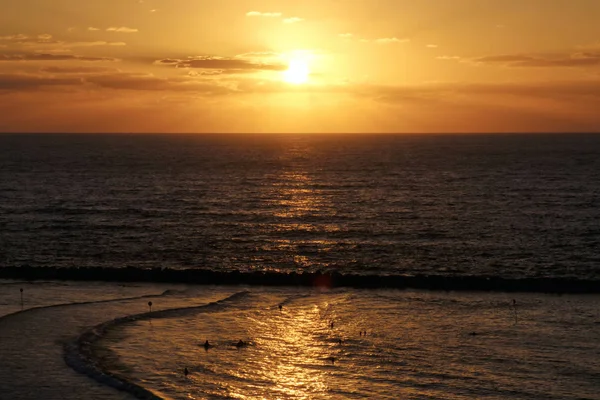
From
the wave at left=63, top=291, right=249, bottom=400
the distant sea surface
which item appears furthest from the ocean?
the distant sea surface

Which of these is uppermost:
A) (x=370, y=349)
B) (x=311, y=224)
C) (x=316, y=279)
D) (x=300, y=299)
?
(x=311, y=224)

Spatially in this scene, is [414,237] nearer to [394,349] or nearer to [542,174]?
[394,349]

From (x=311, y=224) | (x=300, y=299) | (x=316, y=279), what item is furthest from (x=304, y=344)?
(x=311, y=224)

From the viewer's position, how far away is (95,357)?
1287 inches

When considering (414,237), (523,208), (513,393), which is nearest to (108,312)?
(513,393)

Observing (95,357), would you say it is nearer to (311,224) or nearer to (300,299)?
(300,299)

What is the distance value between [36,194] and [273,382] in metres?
92.1

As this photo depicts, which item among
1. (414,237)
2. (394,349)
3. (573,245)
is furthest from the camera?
(414,237)

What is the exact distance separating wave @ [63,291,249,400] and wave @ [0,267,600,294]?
8454 millimetres

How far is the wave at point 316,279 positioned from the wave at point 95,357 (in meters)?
8.45

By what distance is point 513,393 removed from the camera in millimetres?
28781

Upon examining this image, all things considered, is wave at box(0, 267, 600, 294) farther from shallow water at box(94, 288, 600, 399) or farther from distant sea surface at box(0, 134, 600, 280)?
distant sea surface at box(0, 134, 600, 280)

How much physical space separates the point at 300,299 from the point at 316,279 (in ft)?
17.6

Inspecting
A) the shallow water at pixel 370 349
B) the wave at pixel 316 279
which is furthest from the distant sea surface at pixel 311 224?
the shallow water at pixel 370 349
